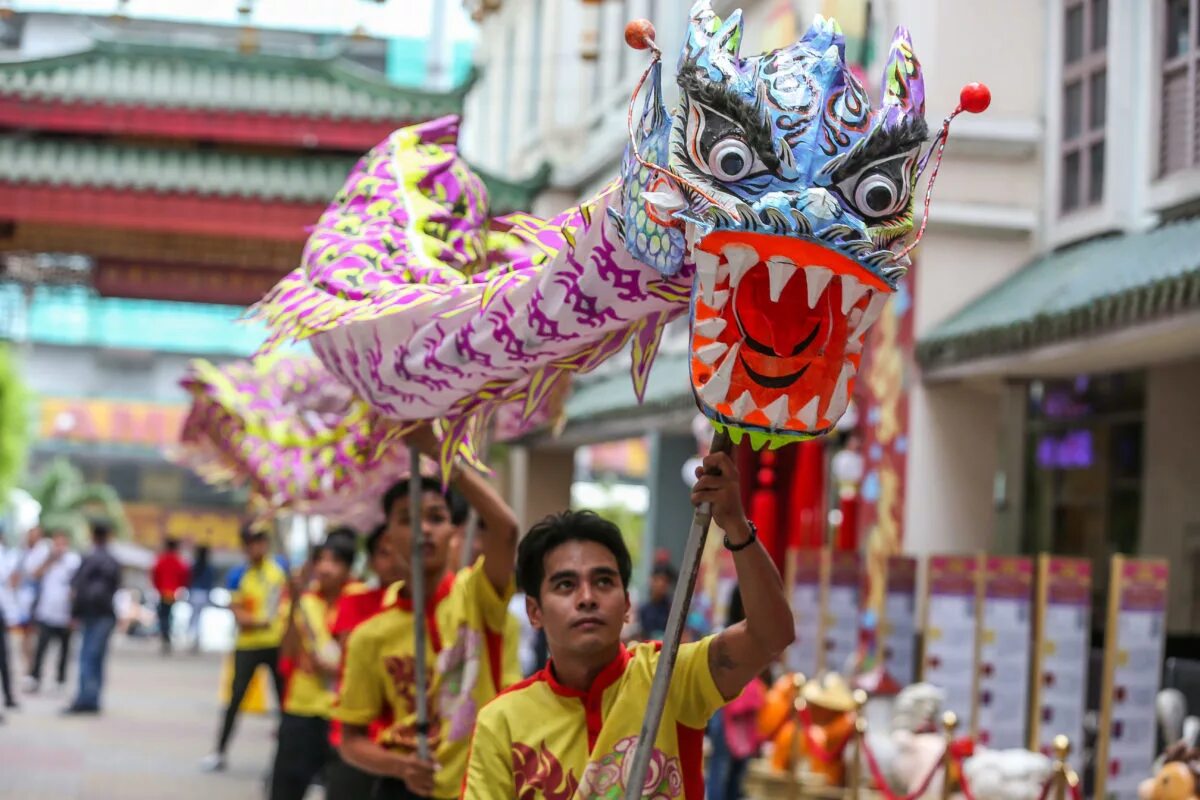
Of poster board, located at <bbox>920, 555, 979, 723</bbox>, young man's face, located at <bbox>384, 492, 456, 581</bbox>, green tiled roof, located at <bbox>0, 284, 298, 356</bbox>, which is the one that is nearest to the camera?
young man's face, located at <bbox>384, 492, 456, 581</bbox>

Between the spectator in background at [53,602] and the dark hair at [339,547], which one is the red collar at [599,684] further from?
the spectator in background at [53,602]

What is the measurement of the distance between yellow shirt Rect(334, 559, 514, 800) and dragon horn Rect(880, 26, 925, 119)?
2437mm

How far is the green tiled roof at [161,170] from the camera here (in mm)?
19172

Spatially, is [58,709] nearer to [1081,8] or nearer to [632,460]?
[1081,8]

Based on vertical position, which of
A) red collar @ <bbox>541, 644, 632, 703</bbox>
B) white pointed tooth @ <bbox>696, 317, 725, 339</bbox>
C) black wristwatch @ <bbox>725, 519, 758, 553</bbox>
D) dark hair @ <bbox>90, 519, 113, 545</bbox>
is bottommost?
red collar @ <bbox>541, 644, 632, 703</bbox>

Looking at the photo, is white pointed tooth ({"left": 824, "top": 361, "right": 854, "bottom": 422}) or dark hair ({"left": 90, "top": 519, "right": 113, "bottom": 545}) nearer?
white pointed tooth ({"left": 824, "top": 361, "right": 854, "bottom": 422})

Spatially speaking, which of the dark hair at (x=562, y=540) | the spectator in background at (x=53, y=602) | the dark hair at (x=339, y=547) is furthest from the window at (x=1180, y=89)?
the spectator in background at (x=53, y=602)

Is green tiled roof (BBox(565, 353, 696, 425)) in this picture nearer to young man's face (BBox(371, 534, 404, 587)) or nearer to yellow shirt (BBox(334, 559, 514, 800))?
young man's face (BBox(371, 534, 404, 587))

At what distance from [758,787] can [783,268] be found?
7837 millimetres

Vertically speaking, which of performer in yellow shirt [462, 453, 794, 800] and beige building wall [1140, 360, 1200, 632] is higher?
beige building wall [1140, 360, 1200, 632]

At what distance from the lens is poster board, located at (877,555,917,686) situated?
11312mm

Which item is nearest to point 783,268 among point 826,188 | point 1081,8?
point 826,188

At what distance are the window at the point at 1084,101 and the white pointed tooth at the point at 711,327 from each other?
8.73 m

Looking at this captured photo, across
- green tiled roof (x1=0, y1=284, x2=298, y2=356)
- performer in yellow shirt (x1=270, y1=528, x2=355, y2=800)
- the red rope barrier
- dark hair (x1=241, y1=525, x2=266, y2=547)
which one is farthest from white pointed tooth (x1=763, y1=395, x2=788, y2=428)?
green tiled roof (x1=0, y1=284, x2=298, y2=356)
